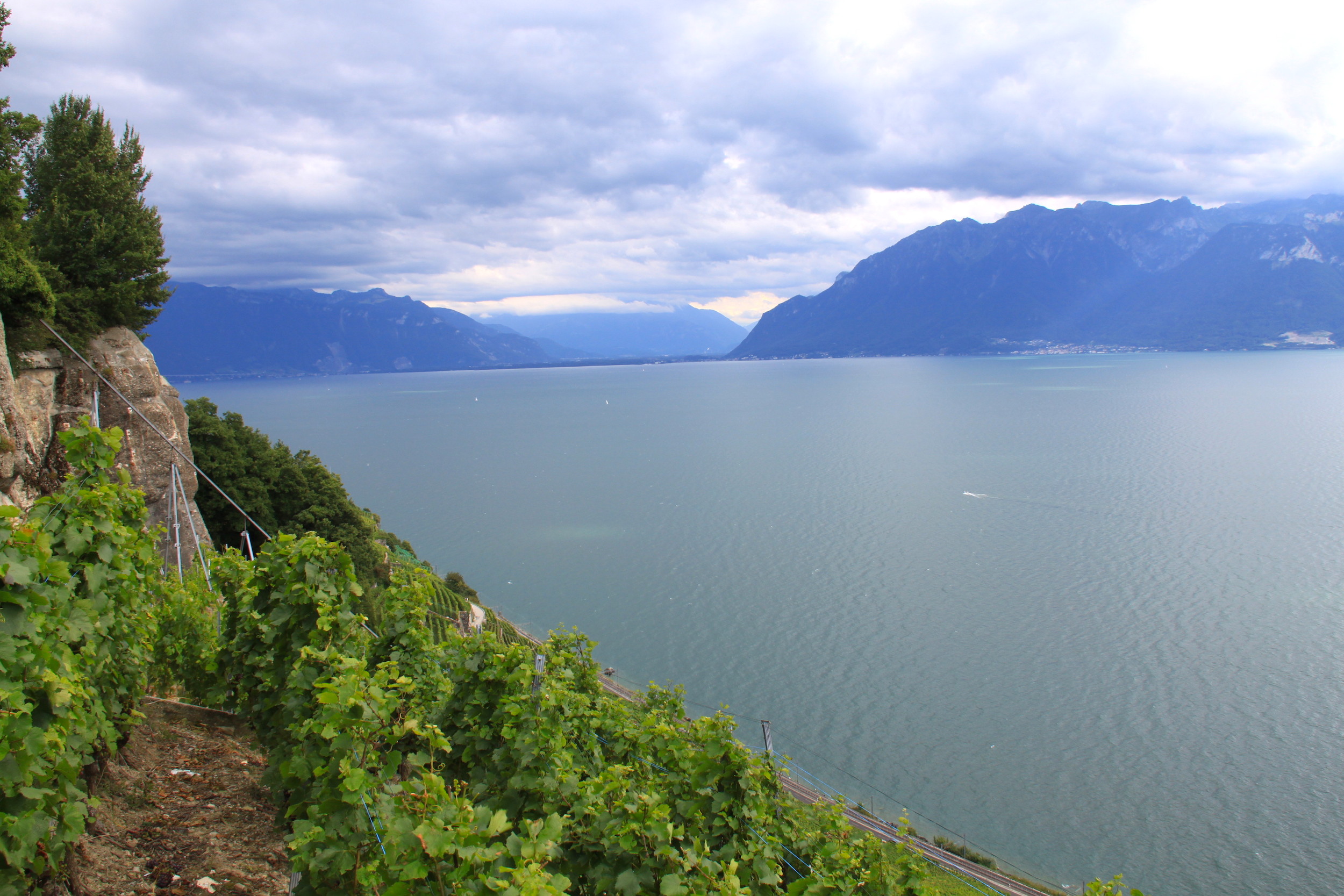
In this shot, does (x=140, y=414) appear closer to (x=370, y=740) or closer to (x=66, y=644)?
(x=66, y=644)

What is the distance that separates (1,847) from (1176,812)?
99.8 feet

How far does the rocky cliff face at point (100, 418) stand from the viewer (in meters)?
17.0

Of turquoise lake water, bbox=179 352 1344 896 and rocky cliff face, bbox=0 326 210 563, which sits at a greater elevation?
rocky cliff face, bbox=0 326 210 563

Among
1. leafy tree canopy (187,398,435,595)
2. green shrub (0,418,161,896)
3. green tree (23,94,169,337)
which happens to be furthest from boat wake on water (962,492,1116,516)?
green shrub (0,418,161,896)

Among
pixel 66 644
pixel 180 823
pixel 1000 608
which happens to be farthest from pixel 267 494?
pixel 1000 608

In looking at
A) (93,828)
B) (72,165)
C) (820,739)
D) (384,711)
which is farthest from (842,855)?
(72,165)

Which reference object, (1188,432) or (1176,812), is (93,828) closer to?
(1176,812)

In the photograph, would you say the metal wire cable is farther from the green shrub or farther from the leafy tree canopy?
the leafy tree canopy

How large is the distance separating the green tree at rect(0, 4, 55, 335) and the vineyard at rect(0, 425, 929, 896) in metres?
13.5

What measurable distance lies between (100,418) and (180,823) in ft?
65.0

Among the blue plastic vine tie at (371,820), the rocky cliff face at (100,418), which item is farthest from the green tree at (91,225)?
the blue plastic vine tie at (371,820)

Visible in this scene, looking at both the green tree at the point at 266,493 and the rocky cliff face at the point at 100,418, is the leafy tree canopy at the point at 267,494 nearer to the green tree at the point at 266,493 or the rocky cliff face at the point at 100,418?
the green tree at the point at 266,493

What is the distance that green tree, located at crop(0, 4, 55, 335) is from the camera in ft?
58.7

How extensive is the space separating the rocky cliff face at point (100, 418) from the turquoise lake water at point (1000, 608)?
20.7 metres
